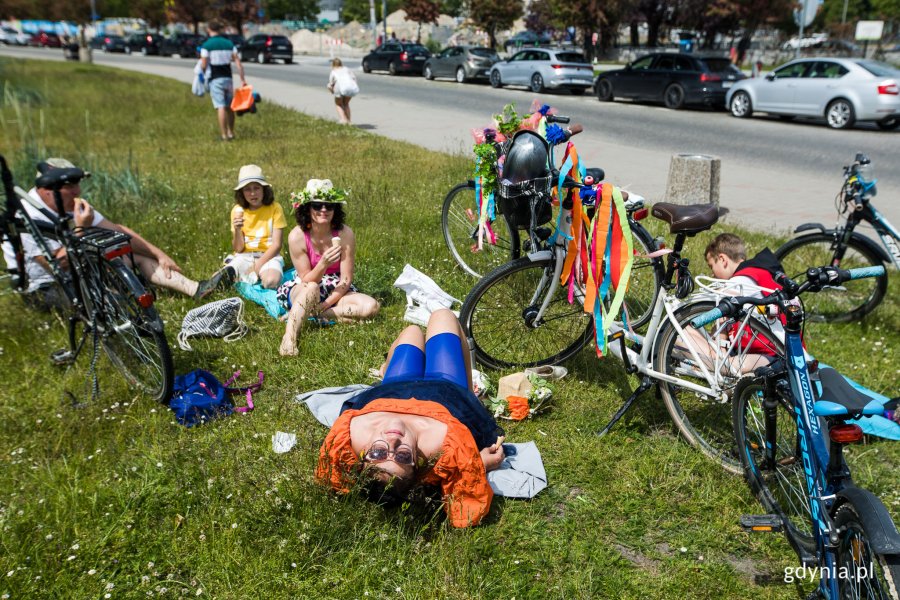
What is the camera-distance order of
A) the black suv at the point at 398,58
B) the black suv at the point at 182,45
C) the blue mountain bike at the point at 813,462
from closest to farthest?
the blue mountain bike at the point at 813,462
the black suv at the point at 398,58
the black suv at the point at 182,45

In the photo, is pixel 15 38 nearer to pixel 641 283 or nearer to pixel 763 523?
pixel 641 283

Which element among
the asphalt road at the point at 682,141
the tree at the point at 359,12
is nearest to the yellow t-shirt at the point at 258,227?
the asphalt road at the point at 682,141

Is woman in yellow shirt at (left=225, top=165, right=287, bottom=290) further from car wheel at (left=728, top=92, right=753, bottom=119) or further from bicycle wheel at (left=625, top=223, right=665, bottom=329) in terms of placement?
car wheel at (left=728, top=92, right=753, bottom=119)

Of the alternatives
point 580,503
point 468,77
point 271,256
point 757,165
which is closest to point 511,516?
point 580,503

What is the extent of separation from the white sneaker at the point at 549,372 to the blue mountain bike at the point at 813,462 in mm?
1416

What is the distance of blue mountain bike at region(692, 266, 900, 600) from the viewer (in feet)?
7.28

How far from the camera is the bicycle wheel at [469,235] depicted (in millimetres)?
6422

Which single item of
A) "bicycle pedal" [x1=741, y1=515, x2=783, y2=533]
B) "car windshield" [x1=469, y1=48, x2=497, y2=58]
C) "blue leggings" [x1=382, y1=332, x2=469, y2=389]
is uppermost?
"car windshield" [x1=469, y1=48, x2=497, y2=58]

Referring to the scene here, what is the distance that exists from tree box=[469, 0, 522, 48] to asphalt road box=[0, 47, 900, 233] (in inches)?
805

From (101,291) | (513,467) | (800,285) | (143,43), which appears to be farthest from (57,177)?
(143,43)

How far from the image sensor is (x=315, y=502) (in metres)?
3.21

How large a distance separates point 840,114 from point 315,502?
15.8 meters

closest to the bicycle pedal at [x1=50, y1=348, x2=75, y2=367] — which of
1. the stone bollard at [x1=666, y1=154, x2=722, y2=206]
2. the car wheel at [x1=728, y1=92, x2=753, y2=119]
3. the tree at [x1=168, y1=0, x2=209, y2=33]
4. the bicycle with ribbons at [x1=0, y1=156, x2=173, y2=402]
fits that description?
the bicycle with ribbons at [x1=0, y1=156, x2=173, y2=402]

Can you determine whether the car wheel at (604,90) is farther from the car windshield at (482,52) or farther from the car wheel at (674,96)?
the car windshield at (482,52)
